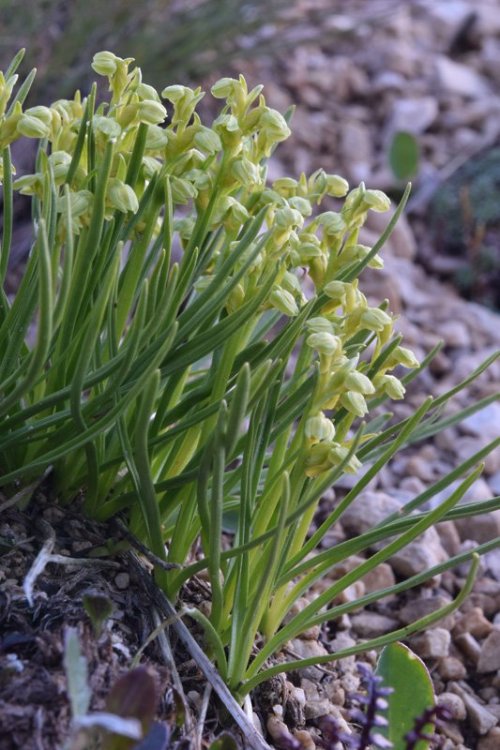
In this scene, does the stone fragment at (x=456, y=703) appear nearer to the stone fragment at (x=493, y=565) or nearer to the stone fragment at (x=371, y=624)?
the stone fragment at (x=371, y=624)

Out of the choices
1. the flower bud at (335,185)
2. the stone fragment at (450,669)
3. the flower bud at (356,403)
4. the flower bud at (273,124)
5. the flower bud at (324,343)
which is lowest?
the stone fragment at (450,669)

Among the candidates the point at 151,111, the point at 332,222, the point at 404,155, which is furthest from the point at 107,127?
the point at 404,155

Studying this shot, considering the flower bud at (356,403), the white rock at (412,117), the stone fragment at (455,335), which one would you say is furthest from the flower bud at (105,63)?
the white rock at (412,117)

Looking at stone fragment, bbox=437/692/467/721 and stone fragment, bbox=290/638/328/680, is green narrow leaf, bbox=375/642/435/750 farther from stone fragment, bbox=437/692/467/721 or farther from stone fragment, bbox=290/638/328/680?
stone fragment, bbox=437/692/467/721

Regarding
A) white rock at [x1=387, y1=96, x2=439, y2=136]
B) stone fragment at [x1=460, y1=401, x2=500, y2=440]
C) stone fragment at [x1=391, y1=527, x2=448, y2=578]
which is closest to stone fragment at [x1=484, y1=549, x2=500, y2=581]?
stone fragment at [x1=391, y1=527, x2=448, y2=578]

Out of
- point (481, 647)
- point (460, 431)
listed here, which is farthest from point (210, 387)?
point (460, 431)

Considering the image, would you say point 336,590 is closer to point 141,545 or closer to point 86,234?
point 141,545
